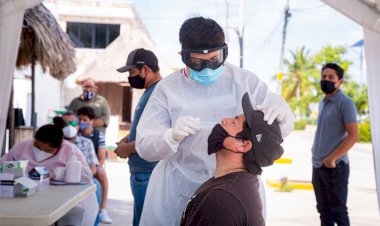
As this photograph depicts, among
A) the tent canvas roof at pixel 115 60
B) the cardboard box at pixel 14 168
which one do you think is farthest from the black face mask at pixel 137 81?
the tent canvas roof at pixel 115 60

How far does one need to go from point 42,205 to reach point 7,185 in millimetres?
367

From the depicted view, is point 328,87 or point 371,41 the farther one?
point 328,87

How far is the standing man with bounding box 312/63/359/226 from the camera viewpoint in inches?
170

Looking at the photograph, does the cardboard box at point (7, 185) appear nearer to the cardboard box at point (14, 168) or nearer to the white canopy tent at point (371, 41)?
the cardboard box at point (14, 168)

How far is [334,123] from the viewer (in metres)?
4.46

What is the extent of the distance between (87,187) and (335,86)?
239 centimetres

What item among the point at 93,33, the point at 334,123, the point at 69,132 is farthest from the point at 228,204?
the point at 93,33

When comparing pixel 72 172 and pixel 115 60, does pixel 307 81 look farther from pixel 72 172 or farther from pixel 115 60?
pixel 72 172

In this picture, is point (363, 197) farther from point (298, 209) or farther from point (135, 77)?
point (135, 77)

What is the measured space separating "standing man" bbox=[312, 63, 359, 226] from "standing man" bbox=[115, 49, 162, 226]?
171 cm

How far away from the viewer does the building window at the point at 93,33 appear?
2529 centimetres

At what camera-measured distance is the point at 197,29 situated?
220 centimetres

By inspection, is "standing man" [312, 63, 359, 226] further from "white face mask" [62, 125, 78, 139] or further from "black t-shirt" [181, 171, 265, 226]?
"black t-shirt" [181, 171, 265, 226]

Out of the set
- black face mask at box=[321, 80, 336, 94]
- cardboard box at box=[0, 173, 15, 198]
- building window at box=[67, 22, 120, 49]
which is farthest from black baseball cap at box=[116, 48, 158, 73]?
building window at box=[67, 22, 120, 49]
